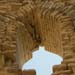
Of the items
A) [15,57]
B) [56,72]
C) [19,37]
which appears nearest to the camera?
[56,72]

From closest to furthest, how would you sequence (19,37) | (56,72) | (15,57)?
(56,72) → (15,57) → (19,37)

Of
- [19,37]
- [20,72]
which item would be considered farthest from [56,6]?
[20,72]

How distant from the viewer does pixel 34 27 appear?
6328 millimetres

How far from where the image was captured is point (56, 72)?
14.7 feet

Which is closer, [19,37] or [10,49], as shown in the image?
[10,49]

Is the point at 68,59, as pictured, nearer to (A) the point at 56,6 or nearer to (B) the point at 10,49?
(B) the point at 10,49

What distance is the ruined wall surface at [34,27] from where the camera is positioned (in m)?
5.20

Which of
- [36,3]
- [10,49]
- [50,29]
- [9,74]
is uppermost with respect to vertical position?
[36,3]

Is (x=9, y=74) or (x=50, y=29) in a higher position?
(x=50, y=29)

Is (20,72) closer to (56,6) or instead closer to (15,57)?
(15,57)

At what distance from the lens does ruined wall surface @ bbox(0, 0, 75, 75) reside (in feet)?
17.1

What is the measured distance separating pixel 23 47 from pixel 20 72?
1.46m

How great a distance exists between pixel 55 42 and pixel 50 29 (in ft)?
0.78

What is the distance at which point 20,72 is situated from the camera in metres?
4.68
